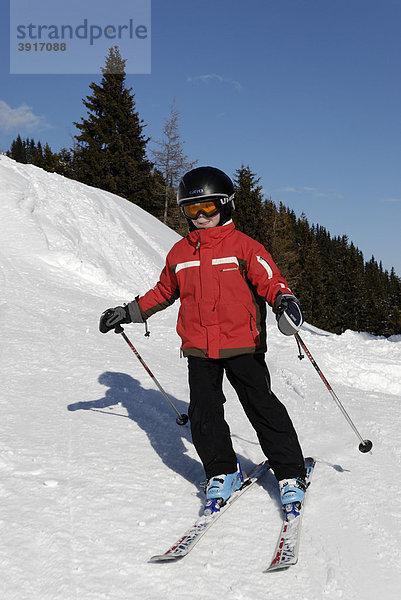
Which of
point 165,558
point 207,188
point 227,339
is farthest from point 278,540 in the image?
point 207,188

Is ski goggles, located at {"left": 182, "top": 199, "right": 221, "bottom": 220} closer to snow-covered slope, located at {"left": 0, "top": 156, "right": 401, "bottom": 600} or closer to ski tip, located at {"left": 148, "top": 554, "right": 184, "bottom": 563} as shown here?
snow-covered slope, located at {"left": 0, "top": 156, "right": 401, "bottom": 600}

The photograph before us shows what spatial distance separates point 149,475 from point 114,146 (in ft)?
96.9

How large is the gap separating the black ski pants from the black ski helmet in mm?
913

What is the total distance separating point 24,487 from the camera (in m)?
2.45

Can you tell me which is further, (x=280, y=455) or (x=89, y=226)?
(x=89, y=226)

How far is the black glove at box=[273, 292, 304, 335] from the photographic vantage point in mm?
2434

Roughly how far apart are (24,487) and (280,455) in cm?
143

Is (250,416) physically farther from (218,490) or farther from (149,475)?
(149,475)

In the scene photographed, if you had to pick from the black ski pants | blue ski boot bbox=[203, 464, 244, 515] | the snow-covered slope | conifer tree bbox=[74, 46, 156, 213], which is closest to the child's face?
the black ski pants

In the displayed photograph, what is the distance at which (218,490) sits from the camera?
2.47 meters

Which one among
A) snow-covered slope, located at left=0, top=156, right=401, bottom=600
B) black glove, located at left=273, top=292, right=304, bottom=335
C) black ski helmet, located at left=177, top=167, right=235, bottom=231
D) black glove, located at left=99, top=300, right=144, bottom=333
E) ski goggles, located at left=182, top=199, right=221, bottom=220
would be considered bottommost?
snow-covered slope, located at left=0, top=156, right=401, bottom=600

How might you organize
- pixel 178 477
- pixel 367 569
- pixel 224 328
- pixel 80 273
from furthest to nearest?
pixel 80 273, pixel 178 477, pixel 224 328, pixel 367 569

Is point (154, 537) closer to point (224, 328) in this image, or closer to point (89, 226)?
point (224, 328)

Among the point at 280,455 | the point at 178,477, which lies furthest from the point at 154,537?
the point at 280,455
